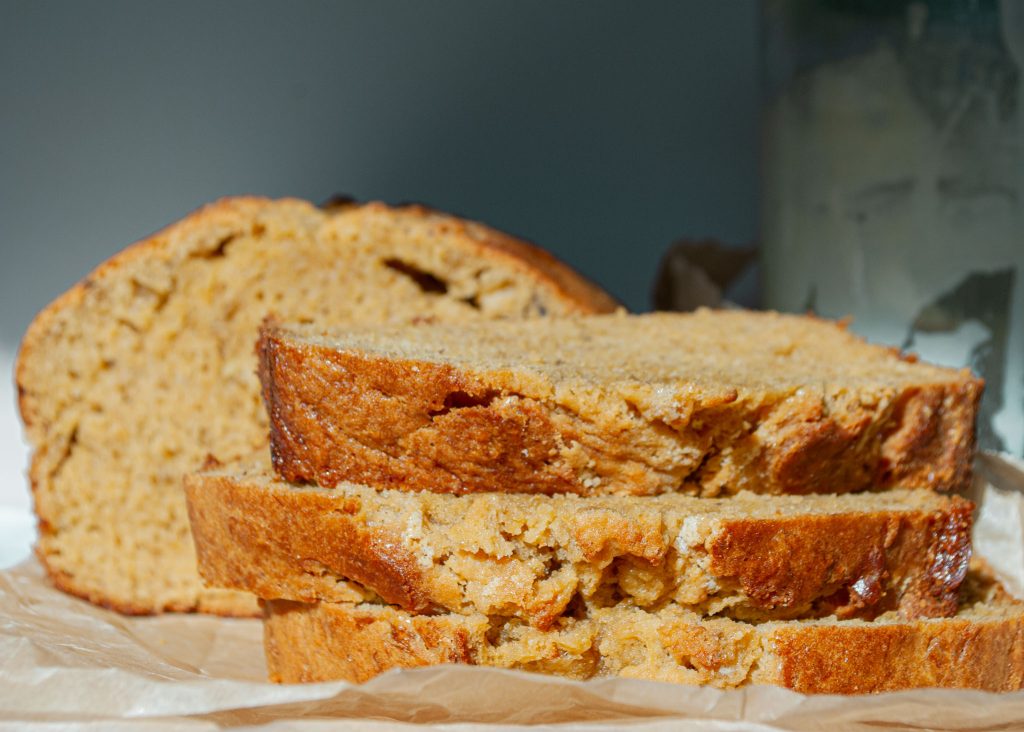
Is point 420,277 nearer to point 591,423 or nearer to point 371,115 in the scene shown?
point 591,423

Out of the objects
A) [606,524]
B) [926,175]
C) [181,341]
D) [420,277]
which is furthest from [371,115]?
[606,524]

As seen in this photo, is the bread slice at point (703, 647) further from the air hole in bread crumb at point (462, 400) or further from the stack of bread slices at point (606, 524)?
the air hole in bread crumb at point (462, 400)

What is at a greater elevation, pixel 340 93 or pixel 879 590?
pixel 340 93

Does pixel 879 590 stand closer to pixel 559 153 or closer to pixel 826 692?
pixel 826 692

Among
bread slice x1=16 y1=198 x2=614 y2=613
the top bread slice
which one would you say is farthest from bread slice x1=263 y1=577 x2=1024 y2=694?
bread slice x1=16 y1=198 x2=614 y2=613

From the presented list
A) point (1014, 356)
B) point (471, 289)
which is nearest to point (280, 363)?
point (471, 289)

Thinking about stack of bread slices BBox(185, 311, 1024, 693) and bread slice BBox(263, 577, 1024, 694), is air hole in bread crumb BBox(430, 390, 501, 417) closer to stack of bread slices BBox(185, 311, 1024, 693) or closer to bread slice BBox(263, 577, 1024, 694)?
stack of bread slices BBox(185, 311, 1024, 693)

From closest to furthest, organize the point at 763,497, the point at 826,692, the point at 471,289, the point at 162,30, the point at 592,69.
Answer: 1. the point at 826,692
2. the point at 763,497
3. the point at 471,289
4. the point at 162,30
5. the point at 592,69

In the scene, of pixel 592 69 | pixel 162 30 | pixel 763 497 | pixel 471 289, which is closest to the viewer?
pixel 763 497

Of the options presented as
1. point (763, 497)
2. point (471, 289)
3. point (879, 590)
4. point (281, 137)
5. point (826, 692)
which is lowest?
point (826, 692)
